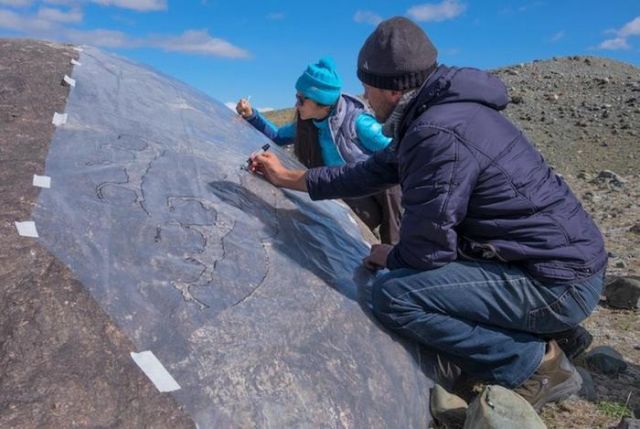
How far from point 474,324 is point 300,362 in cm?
81

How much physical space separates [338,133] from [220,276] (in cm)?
191

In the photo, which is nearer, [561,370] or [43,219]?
[43,219]

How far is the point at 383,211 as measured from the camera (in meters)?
4.27

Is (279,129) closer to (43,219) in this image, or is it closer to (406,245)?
(406,245)

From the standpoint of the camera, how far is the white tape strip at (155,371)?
185cm

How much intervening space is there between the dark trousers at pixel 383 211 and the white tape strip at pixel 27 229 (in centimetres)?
234

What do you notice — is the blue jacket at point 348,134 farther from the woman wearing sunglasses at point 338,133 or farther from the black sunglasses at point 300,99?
the black sunglasses at point 300,99

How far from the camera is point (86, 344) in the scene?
1.88 metres

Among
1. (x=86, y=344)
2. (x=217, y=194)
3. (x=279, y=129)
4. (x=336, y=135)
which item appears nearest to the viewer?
(x=86, y=344)

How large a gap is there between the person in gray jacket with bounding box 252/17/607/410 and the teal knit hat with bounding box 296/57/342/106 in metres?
1.22

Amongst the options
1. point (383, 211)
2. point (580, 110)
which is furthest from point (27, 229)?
point (580, 110)

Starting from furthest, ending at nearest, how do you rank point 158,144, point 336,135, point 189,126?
point 336,135, point 189,126, point 158,144

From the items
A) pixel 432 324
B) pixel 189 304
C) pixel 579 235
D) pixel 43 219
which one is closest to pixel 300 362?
pixel 189 304

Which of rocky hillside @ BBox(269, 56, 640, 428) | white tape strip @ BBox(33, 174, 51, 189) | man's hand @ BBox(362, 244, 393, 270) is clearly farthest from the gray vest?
white tape strip @ BBox(33, 174, 51, 189)
